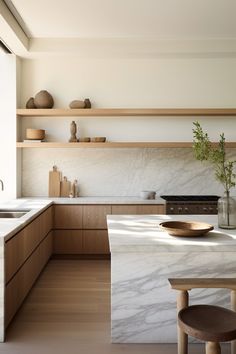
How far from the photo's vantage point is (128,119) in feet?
17.0

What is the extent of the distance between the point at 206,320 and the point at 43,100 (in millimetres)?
3843

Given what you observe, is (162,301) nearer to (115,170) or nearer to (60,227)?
(60,227)

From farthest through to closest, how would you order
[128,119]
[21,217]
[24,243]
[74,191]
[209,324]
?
[128,119], [74,191], [21,217], [24,243], [209,324]

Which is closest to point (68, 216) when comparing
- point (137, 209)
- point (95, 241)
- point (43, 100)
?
point (95, 241)

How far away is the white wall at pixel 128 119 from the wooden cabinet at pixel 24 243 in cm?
105

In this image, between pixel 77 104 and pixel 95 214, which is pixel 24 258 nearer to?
pixel 95 214

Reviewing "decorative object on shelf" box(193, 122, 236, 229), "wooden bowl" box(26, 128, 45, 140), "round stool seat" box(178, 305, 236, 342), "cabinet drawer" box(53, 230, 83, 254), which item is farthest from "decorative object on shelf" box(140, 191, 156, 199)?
"round stool seat" box(178, 305, 236, 342)

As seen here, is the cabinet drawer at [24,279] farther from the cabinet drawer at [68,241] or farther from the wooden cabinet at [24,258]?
the cabinet drawer at [68,241]

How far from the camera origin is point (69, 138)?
17.0 ft

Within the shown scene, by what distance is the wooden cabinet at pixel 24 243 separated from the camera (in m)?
2.74

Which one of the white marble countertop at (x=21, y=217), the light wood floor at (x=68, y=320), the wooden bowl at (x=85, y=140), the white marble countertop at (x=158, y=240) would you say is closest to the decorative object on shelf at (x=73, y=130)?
the wooden bowl at (x=85, y=140)

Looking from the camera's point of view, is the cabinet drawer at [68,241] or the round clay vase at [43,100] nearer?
the cabinet drawer at [68,241]

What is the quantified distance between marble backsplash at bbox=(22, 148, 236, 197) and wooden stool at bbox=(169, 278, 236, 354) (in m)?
3.13

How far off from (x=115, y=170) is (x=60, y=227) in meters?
1.14
